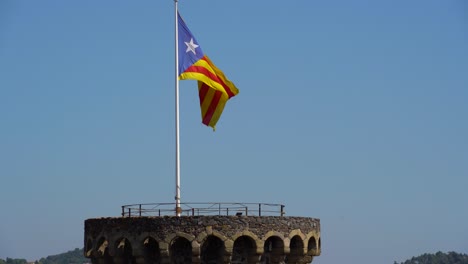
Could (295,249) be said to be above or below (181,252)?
above

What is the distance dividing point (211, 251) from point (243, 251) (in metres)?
1.38

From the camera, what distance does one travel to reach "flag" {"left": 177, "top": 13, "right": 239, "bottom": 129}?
50.2 meters

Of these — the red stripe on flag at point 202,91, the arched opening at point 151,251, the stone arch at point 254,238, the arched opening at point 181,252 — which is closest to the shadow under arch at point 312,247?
the stone arch at point 254,238

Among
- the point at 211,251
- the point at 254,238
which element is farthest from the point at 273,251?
the point at 211,251

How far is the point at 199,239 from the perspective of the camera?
143ft

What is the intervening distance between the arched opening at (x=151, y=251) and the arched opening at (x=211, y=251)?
194 cm

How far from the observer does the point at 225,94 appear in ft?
166

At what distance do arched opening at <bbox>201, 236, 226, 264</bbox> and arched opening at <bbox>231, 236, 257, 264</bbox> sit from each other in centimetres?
61

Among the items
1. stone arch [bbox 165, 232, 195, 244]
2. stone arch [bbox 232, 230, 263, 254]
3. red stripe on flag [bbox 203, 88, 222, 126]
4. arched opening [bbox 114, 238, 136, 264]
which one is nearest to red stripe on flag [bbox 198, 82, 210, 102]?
red stripe on flag [bbox 203, 88, 222, 126]

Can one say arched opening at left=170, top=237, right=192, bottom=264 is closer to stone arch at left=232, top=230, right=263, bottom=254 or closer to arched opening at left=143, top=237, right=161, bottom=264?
arched opening at left=143, top=237, right=161, bottom=264

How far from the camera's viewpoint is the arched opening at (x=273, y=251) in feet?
149

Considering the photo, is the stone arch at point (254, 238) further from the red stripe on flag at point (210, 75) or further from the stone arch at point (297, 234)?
the red stripe on flag at point (210, 75)

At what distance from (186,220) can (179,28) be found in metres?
10.9

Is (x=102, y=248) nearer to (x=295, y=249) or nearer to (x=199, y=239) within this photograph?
(x=199, y=239)
